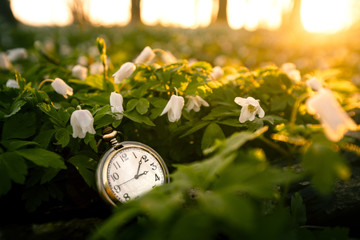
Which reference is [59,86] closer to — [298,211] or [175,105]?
[175,105]

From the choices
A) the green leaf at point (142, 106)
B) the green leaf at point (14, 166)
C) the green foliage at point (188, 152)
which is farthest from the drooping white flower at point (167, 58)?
the green leaf at point (14, 166)

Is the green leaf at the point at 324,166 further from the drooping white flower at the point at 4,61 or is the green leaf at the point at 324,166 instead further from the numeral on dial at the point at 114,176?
the drooping white flower at the point at 4,61

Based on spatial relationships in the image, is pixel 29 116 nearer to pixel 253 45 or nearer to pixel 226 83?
pixel 226 83

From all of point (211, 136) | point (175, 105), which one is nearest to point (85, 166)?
point (175, 105)

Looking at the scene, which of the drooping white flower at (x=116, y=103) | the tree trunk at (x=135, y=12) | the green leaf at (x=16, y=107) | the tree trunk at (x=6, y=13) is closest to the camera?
the green leaf at (x=16, y=107)

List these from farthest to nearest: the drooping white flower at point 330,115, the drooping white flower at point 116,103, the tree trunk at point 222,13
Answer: the tree trunk at point 222,13
the drooping white flower at point 116,103
the drooping white flower at point 330,115

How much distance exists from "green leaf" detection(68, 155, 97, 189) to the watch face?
0.14 m

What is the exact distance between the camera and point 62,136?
1.77 metres

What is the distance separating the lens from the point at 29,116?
6.05ft

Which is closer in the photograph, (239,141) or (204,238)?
(204,238)

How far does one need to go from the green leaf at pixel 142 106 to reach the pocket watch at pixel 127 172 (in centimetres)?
22

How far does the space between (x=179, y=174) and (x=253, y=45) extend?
905 cm

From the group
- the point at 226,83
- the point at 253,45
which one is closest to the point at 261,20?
the point at 253,45

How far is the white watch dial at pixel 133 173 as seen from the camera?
1700mm
